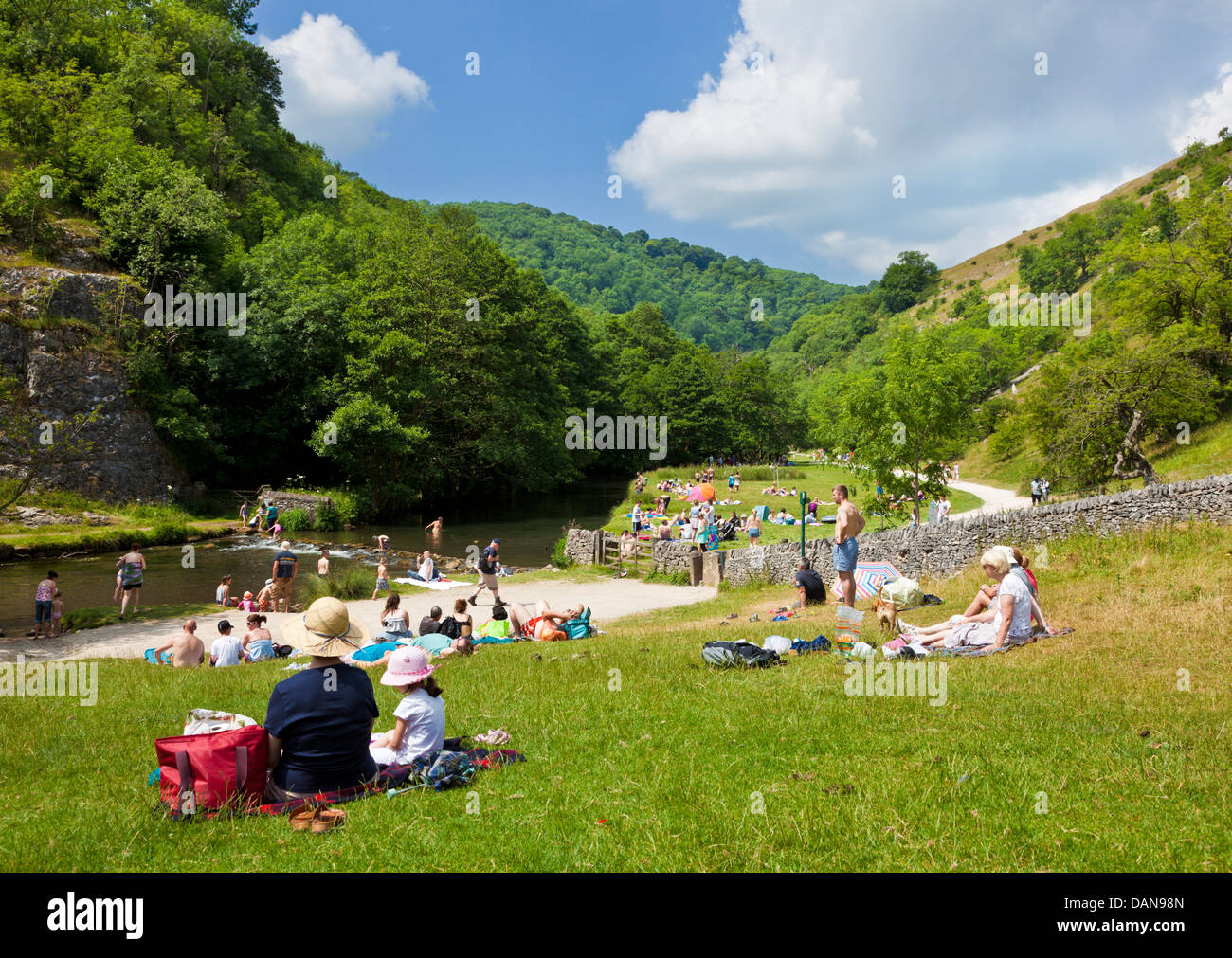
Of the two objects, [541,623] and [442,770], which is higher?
[442,770]

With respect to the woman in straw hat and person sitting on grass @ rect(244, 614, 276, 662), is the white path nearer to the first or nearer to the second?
person sitting on grass @ rect(244, 614, 276, 662)

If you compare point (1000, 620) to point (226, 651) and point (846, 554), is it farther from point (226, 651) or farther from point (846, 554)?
point (226, 651)

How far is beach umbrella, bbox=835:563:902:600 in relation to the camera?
1630 cm

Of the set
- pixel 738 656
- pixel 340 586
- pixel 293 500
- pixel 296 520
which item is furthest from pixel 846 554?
pixel 293 500

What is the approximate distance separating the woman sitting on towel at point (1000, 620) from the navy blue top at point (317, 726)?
785 cm

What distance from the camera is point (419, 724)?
612 centimetres

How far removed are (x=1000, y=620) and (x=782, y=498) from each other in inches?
1686

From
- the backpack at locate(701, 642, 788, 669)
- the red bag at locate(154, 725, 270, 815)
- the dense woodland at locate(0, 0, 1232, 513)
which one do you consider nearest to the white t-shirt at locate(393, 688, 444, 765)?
the red bag at locate(154, 725, 270, 815)

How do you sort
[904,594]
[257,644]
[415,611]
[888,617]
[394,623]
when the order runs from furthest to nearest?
1. [415,611]
2. [394,623]
3. [257,644]
4. [904,594]
5. [888,617]

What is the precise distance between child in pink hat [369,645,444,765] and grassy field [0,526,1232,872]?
66 centimetres

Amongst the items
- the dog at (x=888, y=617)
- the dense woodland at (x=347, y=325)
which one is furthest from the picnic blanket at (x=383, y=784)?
the dense woodland at (x=347, y=325)

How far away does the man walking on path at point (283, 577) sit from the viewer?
811 inches
